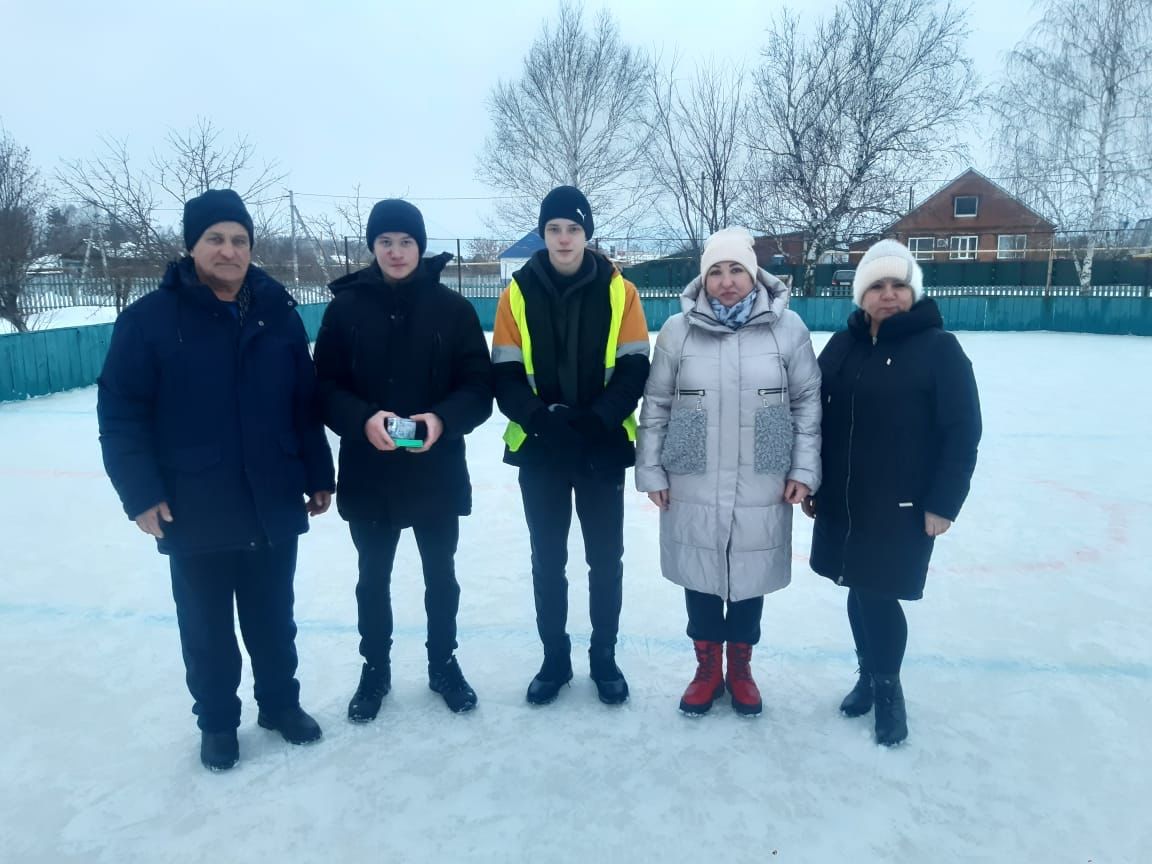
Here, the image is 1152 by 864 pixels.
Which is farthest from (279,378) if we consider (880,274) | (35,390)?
(35,390)

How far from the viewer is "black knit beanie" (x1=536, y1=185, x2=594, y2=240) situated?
7.45 ft


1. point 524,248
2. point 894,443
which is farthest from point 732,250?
point 524,248

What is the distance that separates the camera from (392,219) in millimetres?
2205

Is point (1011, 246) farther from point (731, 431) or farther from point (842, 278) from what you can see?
point (731, 431)

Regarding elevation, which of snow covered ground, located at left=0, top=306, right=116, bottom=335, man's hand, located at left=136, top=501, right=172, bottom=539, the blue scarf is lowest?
man's hand, located at left=136, top=501, right=172, bottom=539

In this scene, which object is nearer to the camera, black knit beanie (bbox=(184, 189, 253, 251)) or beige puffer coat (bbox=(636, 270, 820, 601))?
black knit beanie (bbox=(184, 189, 253, 251))

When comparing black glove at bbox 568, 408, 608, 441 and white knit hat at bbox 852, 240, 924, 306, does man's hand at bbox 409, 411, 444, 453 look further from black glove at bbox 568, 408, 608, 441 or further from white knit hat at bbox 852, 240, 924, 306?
white knit hat at bbox 852, 240, 924, 306

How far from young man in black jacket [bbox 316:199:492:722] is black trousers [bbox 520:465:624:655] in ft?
0.83

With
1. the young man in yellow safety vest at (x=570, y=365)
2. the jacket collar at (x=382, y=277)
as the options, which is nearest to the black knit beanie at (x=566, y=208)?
the young man in yellow safety vest at (x=570, y=365)

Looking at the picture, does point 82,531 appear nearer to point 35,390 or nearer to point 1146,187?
point 35,390

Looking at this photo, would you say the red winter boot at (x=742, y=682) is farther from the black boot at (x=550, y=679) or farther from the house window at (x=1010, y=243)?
the house window at (x=1010, y=243)

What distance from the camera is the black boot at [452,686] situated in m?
2.46

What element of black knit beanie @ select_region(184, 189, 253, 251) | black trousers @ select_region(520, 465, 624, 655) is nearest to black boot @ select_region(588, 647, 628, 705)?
black trousers @ select_region(520, 465, 624, 655)

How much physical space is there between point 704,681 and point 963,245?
108 ft
